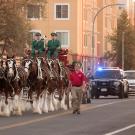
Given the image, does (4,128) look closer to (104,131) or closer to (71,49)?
(104,131)

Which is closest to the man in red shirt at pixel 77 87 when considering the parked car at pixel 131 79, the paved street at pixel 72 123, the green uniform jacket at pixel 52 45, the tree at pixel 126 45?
the paved street at pixel 72 123

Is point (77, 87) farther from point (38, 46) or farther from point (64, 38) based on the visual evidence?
point (64, 38)

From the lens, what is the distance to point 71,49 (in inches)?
3438

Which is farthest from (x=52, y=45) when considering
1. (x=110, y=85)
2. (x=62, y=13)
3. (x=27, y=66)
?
(x=62, y=13)

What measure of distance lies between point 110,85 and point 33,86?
16.3 m

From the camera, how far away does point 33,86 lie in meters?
26.6

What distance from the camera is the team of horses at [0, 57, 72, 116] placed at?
24.9 m

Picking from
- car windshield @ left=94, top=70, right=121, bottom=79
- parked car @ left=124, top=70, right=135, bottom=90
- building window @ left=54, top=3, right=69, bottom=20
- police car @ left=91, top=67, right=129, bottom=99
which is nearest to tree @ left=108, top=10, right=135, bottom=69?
building window @ left=54, top=3, right=69, bottom=20

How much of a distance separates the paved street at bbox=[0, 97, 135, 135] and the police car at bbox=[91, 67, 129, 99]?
1445 centimetres

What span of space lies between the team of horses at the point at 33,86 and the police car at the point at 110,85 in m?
12.5

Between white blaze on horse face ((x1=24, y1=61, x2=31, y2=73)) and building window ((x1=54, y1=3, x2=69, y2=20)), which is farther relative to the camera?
building window ((x1=54, y1=3, x2=69, y2=20))

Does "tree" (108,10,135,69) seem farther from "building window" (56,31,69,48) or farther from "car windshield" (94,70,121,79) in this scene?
"car windshield" (94,70,121,79)

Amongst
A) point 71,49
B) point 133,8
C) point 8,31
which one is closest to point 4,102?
point 8,31

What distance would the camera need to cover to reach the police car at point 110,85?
42.2m
